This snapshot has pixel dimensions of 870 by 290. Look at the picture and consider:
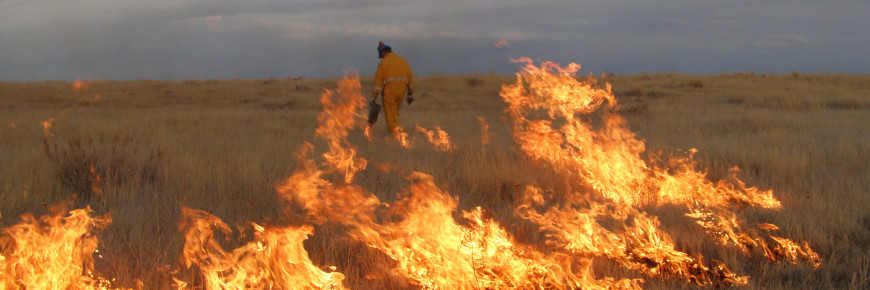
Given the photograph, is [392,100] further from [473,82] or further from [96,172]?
[473,82]

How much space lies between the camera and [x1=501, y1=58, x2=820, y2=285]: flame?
10.3 feet

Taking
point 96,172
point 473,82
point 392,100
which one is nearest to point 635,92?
point 473,82

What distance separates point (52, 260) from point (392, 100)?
22.1 feet

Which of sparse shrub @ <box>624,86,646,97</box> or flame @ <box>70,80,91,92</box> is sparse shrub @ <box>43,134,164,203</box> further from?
flame @ <box>70,80,91,92</box>

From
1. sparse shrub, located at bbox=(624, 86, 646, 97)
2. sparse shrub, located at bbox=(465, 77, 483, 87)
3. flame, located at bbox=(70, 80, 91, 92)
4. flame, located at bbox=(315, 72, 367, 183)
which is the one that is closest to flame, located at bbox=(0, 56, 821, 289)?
flame, located at bbox=(315, 72, 367, 183)

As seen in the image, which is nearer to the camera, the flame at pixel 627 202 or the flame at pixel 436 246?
the flame at pixel 436 246

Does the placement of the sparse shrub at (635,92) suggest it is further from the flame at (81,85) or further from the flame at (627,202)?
the flame at (81,85)

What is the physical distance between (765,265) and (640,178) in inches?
76.5

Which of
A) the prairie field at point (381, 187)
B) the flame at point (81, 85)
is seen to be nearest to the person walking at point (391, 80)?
the prairie field at point (381, 187)

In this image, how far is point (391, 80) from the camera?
9062 millimetres

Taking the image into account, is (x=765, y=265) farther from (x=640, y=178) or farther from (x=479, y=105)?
(x=479, y=105)

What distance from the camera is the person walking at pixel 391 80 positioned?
29.6ft

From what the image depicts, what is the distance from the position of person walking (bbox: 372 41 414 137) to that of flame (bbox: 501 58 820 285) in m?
2.57

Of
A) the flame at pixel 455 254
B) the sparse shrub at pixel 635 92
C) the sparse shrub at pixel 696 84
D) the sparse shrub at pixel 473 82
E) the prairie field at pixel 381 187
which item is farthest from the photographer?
the sparse shrub at pixel 473 82
